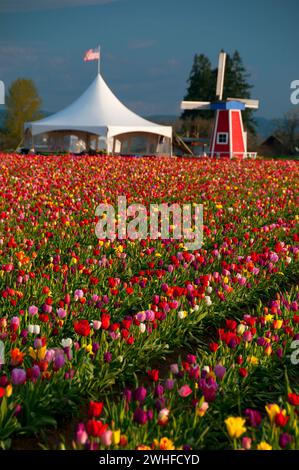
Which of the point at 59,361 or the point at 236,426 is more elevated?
the point at 59,361

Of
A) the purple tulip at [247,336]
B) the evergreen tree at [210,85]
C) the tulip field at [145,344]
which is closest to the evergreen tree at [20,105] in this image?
the evergreen tree at [210,85]

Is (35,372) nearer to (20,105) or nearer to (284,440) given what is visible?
(284,440)

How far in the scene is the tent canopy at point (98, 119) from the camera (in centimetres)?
3400

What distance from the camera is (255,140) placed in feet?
281

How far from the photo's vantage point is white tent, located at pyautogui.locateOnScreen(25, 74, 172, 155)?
34125mm

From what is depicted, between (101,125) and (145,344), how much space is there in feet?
101

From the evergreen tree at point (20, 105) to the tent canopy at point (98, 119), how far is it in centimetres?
4412

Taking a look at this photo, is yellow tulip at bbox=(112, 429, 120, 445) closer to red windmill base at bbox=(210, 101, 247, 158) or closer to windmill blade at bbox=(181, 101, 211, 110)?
red windmill base at bbox=(210, 101, 247, 158)

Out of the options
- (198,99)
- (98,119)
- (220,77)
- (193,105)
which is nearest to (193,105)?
(193,105)

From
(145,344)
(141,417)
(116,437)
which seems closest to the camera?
(116,437)

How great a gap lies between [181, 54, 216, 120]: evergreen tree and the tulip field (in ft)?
250

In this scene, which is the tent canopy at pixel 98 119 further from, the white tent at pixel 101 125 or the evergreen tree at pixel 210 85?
the evergreen tree at pixel 210 85

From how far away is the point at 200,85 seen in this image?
84.4 meters

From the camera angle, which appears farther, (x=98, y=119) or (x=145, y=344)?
(x=98, y=119)
